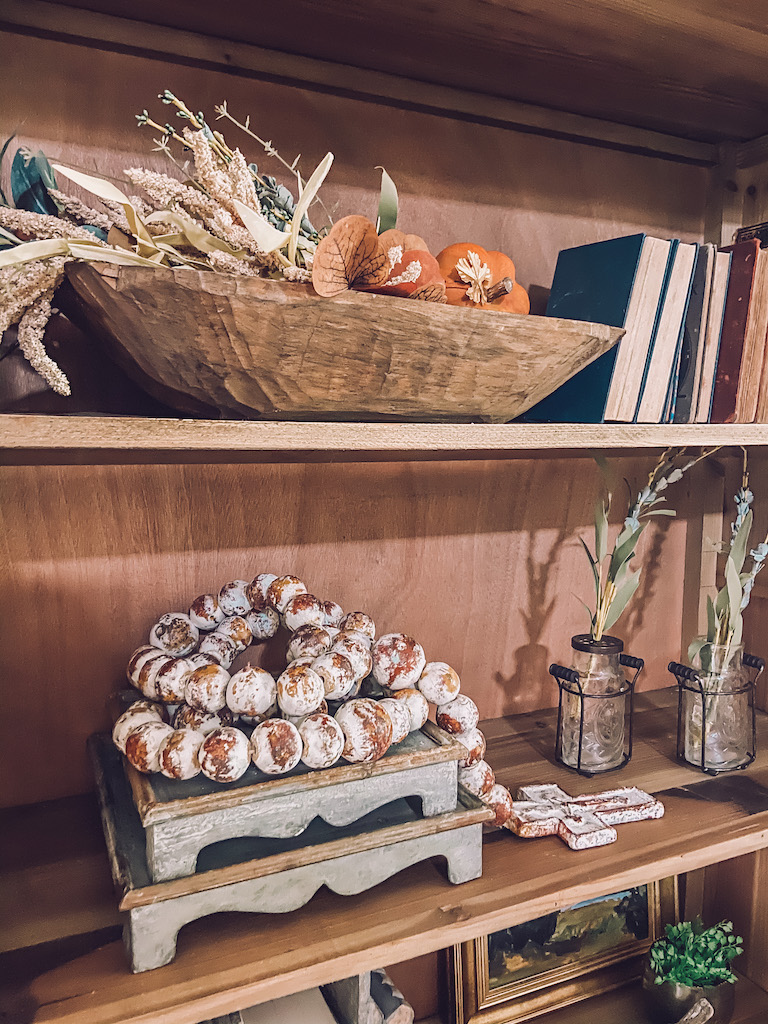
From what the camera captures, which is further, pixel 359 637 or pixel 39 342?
pixel 359 637

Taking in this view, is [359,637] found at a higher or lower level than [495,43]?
lower

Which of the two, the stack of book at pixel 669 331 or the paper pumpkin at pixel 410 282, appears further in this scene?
the stack of book at pixel 669 331

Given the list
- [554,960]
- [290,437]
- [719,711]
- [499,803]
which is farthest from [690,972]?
A: [290,437]

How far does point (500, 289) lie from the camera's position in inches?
32.6

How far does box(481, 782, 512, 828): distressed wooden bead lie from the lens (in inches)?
34.6

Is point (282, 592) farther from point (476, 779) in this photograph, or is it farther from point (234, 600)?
point (476, 779)

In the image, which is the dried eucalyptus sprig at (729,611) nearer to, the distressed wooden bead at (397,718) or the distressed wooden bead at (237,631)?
the distressed wooden bead at (397,718)

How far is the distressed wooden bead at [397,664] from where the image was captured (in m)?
0.84

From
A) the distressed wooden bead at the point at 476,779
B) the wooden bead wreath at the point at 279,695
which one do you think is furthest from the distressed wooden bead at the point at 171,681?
the distressed wooden bead at the point at 476,779

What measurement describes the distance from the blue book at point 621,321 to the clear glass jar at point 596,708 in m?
0.33

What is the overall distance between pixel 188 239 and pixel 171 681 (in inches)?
16.8

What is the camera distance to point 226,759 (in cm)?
68

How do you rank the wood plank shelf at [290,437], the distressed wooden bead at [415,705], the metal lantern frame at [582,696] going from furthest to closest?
the metal lantern frame at [582,696]
the distressed wooden bead at [415,705]
the wood plank shelf at [290,437]

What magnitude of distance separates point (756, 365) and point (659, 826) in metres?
0.59
